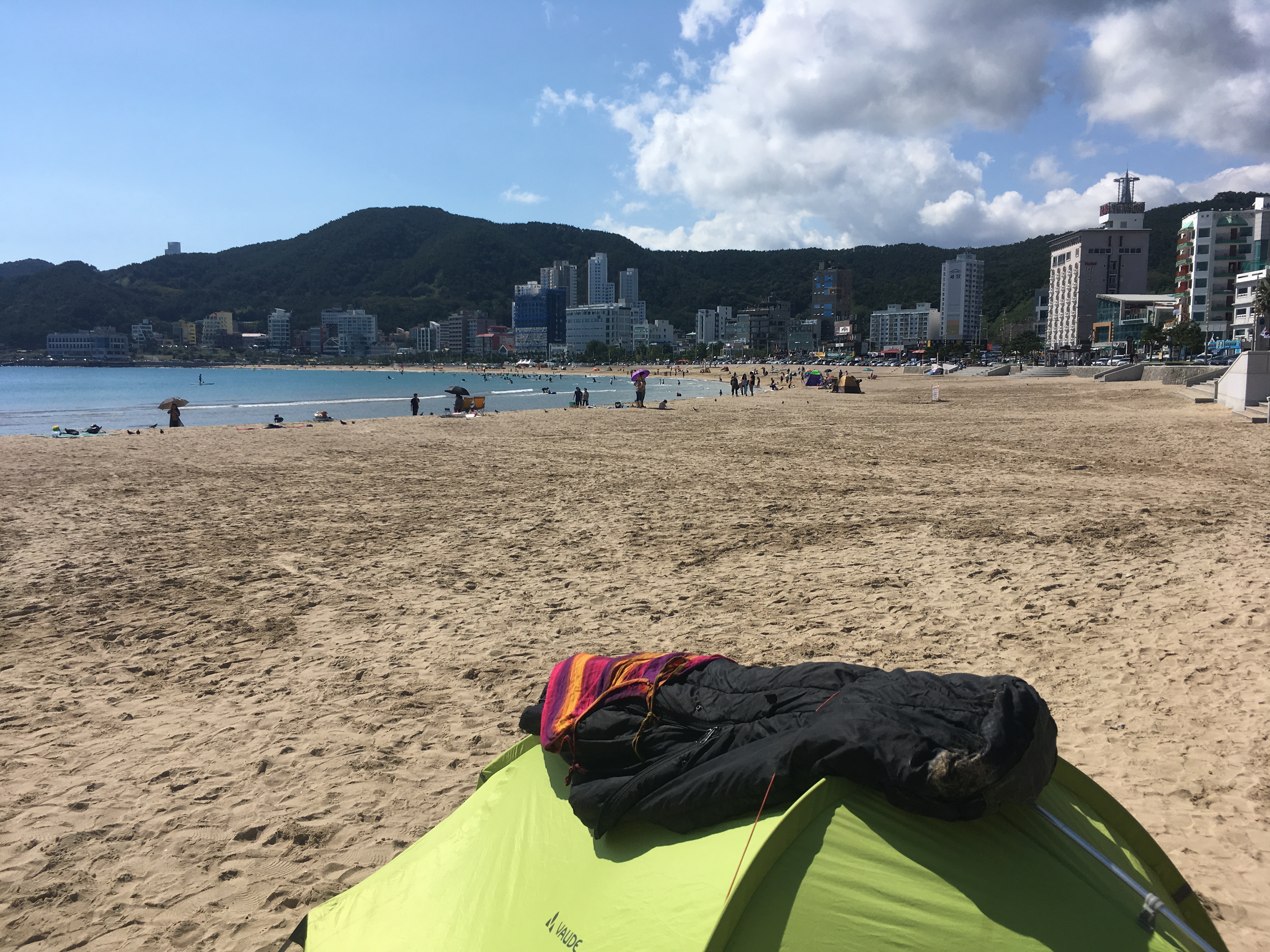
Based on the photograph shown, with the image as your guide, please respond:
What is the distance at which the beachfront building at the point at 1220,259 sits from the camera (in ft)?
239

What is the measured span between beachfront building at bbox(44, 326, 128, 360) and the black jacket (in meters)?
187

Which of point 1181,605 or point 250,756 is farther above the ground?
point 1181,605

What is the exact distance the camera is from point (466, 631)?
6297 mm

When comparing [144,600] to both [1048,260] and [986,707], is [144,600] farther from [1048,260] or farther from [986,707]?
[1048,260]

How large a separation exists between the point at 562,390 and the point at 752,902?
79.2m

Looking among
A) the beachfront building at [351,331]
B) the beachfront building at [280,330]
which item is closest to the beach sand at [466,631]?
the beachfront building at [351,331]

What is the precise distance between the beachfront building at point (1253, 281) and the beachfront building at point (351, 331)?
17033 cm

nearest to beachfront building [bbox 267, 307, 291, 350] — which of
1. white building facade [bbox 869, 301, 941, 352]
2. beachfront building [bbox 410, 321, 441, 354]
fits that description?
beachfront building [bbox 410, 321, 441, 354]

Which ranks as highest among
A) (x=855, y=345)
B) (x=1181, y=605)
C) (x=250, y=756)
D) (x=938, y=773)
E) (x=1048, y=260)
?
(x=1048, y=260)

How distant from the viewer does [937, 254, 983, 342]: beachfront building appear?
174125 mm

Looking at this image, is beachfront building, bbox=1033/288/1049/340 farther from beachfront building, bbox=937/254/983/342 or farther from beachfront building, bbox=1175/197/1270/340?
beachfront building, bbox=1175/197/1270/340

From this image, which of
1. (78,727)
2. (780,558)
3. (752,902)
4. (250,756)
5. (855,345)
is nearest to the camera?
(752,902)

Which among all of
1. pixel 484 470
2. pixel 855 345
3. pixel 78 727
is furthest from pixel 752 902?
pixel 855 345

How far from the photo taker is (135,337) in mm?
168000
